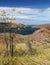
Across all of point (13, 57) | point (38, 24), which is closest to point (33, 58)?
point (13, 57)

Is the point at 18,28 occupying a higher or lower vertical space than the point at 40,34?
higher

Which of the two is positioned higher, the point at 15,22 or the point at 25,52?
the point at 15,22

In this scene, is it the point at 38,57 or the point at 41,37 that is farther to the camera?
the point at 41,37

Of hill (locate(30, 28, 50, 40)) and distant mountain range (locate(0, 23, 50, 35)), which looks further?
hill (locate(30, 28, 50, 40))

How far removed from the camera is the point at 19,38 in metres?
4.36

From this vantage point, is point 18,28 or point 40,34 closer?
point 18,28

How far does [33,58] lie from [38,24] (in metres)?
0.69

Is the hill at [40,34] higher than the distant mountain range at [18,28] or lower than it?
lower

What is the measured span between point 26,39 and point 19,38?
0.14 metres

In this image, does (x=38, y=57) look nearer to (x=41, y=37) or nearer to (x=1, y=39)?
(x=41, y=37)

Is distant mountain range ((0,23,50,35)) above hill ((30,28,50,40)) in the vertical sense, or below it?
above

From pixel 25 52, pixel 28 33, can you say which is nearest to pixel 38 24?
pixel 28 33

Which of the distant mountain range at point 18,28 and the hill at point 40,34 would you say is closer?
the distant mountain range at point 18,28

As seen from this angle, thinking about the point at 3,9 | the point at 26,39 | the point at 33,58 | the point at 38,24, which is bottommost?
the point at 33,58
